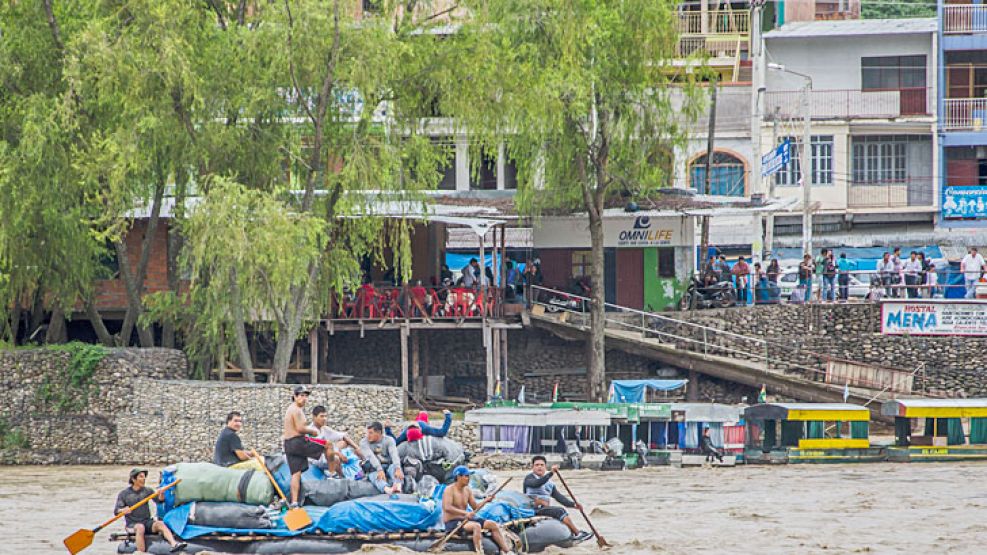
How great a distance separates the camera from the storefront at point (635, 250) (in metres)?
40.0

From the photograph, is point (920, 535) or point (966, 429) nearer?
point (920, 535)

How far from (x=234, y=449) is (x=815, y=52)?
103ft

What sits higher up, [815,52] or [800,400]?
[815,52]

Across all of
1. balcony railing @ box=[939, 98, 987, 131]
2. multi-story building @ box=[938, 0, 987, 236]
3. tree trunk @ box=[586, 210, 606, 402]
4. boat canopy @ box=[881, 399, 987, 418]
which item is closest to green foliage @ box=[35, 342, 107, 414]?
tree trunk @ box=[586, 210, 606, 402]

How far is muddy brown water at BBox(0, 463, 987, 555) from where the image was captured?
22.0 m

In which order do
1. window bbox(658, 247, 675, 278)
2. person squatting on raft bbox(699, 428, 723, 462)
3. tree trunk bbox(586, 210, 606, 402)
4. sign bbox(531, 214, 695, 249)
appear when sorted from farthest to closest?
window bbox(658, 247, 675, 278), sign bbox(531, 214, 695, 249), tree trunk bbox(586, 210, 606, 402), person squatting on raft bbox(699, 428, 723, 462)

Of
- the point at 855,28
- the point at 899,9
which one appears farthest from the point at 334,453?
the point at 899,9

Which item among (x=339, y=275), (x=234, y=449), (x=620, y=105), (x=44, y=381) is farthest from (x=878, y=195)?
(x=234, y=449)

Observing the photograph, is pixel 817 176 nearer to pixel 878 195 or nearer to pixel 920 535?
pixel 878 195

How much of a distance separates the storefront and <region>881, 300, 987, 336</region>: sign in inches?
201

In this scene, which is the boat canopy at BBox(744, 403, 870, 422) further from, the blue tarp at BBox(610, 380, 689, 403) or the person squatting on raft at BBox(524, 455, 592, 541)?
the person squatting on raft at BBox(524, 455, 592, 541)

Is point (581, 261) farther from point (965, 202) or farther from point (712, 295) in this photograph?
point (965, 202)

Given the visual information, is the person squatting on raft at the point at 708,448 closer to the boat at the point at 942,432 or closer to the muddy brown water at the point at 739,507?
the muddy brown water at the point at 739,507

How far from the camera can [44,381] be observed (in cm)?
3306
